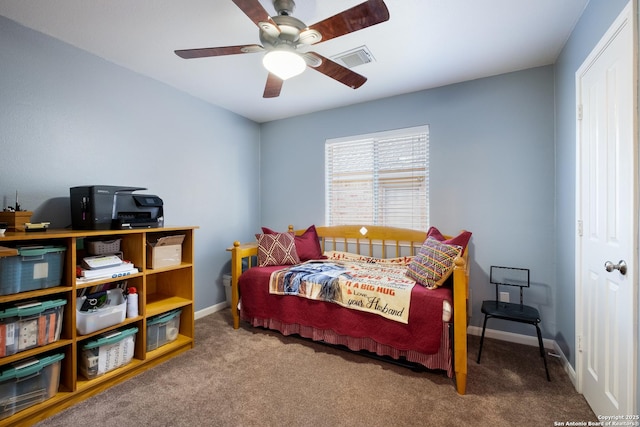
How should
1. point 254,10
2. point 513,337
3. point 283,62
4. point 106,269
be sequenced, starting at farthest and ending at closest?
point 513,337 → point 106,269 → point 283,62 → point 254,10

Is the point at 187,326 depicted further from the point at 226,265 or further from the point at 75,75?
the point at 75,75

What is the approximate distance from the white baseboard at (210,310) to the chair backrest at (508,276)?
115 inches

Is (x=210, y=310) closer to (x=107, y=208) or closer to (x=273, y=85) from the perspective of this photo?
(x=107, y=208)

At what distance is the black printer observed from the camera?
1832 mm

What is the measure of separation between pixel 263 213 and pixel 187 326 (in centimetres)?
184

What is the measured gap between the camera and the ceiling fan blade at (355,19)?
1212mm

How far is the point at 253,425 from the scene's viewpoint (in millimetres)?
1503

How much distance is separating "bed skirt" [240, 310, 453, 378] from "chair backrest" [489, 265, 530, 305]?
0.93 meters

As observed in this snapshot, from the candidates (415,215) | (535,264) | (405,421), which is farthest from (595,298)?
(415,215)

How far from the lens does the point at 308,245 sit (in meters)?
3.17

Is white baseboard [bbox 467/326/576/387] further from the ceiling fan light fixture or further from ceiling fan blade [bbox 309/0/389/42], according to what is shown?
the ceiling fan light fixture

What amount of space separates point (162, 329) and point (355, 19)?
2521 mm

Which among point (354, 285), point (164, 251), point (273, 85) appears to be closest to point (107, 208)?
point (164, 251)

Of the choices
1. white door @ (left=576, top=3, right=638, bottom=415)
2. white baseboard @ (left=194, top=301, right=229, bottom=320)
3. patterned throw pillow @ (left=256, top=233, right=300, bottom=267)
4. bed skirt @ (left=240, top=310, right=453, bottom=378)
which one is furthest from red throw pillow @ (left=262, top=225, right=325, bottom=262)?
white door @ (left=576, top=3, right=638, bottom=415)
